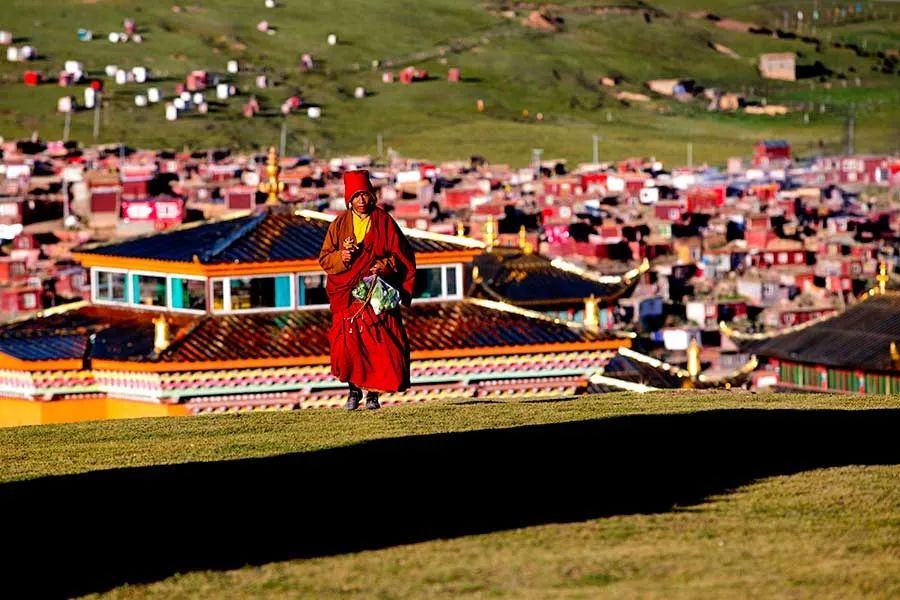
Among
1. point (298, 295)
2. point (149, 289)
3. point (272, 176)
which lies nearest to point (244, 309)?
point (298, 295)

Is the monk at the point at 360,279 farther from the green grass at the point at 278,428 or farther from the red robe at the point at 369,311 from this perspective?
the green grass at the point at 278,428

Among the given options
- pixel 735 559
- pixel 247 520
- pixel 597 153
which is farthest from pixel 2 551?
→ pixel 597 153

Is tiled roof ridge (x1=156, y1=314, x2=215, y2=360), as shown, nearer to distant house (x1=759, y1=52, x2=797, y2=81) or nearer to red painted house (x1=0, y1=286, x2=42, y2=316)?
red painted house (x1=0, y1=286, x2=42, y2=316)

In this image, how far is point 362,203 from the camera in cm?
1953

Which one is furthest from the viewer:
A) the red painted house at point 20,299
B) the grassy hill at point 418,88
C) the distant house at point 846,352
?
the grassy hill at point 418,88

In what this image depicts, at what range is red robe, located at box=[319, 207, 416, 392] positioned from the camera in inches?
777

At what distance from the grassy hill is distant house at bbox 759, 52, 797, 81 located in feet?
4.42

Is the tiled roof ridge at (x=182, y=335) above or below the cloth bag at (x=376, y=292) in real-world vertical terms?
below

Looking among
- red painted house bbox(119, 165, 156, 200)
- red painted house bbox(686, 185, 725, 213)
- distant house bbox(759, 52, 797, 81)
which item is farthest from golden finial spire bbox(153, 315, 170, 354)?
distant house bbox(759, 52, 797, 81)

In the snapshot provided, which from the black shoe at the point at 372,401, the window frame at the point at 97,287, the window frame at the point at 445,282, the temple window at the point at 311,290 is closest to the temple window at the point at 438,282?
the window frame at the point at 445,282

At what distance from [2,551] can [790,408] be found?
7.73 meters

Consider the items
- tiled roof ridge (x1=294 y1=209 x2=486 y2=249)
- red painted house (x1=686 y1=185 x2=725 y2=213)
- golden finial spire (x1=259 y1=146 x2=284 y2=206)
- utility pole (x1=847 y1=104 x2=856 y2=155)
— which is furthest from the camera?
utility pole (x1=847 y1=104 x2=856 y2=155)

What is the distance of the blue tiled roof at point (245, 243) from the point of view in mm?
28844

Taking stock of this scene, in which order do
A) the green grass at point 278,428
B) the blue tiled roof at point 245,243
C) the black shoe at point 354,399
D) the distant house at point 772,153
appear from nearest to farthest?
the green grass at point 278,428, the black shoe at point 354,399, the blue tiled roof at point 245,243, the distant house at point 772,153
